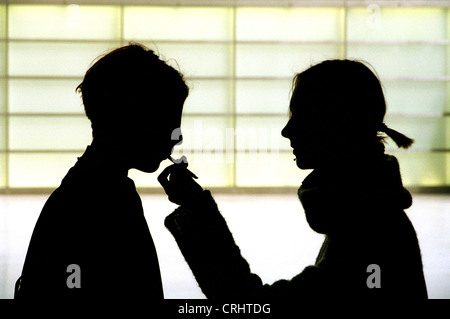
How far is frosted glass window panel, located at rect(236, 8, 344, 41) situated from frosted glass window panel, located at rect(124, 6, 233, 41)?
35cm

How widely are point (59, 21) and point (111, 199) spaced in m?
13.7

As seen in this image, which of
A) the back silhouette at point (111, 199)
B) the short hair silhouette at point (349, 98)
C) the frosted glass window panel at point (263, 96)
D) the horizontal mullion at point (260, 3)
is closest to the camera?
the back silhouette at point (111, 199)

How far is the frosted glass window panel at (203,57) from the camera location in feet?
46.3

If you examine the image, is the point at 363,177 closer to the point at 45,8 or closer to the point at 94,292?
the point at 94,292

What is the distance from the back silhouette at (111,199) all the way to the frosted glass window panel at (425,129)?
13.6m

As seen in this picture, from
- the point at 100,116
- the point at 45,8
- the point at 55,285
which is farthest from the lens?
the point at 45,8

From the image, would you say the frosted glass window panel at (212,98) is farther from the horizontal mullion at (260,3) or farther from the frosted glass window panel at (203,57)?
the horizontal mullion at (260,3)

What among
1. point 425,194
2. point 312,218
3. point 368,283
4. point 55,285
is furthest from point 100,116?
point 425,194

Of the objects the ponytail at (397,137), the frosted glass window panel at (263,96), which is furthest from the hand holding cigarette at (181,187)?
the frosted glass window panel at (263,96)

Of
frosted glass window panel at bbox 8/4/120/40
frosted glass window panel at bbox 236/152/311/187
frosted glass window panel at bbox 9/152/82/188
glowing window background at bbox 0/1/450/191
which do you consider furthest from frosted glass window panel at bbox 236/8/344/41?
frosted glass window panel at bbox 9/152/82/188

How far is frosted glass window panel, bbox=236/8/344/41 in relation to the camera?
14.2 meters

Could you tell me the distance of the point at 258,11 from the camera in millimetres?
14195

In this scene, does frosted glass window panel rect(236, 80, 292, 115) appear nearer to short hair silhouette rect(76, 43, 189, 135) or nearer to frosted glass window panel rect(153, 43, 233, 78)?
frosted glass window panel rect(153, 43, 233, 78)

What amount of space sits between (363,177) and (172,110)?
437 mm
